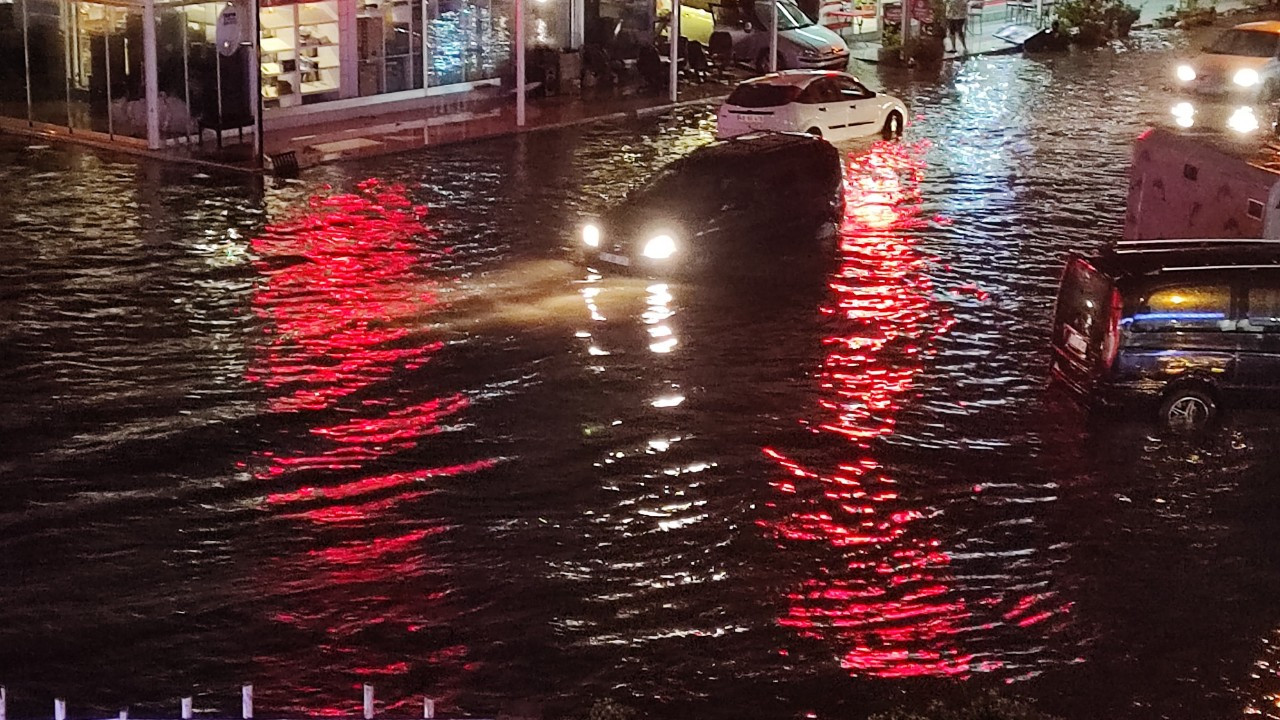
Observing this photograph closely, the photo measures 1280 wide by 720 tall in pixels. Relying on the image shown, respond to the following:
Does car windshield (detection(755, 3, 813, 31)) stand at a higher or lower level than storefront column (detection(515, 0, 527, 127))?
higher

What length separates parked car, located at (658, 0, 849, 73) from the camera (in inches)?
1487

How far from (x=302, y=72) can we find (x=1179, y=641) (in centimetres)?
2394

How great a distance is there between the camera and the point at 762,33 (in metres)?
38.6

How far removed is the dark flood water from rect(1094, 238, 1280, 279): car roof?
1.41m

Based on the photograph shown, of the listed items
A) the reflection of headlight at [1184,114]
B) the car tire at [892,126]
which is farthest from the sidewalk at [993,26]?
the car tire at [892,126]

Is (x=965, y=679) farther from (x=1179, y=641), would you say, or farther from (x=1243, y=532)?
(x=1243, y=532)

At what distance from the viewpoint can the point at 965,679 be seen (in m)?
9.95

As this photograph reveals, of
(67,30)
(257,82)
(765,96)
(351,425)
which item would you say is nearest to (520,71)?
(765,96)

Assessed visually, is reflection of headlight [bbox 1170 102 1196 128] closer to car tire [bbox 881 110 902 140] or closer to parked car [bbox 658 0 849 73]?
car tire [bbox 881 110 902 140]

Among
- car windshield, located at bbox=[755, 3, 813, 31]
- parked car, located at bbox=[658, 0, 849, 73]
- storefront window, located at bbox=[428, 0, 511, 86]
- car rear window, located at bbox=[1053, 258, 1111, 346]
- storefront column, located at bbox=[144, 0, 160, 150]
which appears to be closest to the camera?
car rear window, located at bbox=[1053, 258, 1111, 346]

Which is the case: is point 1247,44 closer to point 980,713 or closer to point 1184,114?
point 1184,114

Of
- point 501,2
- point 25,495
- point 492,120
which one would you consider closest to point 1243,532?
point 25,495

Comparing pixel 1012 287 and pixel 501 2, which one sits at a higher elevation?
pixel 501 2

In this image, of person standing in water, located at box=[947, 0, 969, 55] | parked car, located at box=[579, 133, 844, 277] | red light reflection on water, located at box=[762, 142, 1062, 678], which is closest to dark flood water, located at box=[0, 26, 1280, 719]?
red light reflection on water, located at box=[762, 142, 1062, 678]
